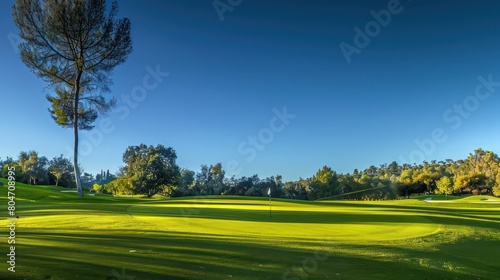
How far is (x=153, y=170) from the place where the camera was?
2099 inches

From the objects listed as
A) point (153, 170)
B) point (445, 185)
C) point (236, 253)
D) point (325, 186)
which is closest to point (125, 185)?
point (153, 170)

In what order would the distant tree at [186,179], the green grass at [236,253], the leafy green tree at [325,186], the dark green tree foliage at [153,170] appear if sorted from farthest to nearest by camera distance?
1. the leafy green tree at [325,186]
2. the distant tree at [186,179]
3. the dark green tree foliage at [153,170]
4. the green grass at [236,253]

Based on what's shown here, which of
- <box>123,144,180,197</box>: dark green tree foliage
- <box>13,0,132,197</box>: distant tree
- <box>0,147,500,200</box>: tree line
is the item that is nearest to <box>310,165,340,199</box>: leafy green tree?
<box>0,147,500,200</box>: tree line

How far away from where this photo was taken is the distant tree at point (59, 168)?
67.3 metres

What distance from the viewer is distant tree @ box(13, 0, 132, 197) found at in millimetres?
24906

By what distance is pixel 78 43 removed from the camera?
88.4ft

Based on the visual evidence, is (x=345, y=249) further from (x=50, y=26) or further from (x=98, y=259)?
(x=50, y=26)

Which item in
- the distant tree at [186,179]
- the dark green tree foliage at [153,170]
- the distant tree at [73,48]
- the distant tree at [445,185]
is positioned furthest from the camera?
the distant tree at [445,185]

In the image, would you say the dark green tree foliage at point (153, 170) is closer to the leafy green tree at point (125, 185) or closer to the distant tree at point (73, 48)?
the leafy green tree at point (125, 185)

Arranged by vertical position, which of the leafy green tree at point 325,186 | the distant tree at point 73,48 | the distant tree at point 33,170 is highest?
the distant tree at point 73,48

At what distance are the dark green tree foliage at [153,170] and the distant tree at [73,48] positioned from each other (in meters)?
23.1

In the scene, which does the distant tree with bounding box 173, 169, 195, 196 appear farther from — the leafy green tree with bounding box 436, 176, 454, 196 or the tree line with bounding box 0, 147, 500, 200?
the leafy green tree with bounding box 436, 176, 454, 196

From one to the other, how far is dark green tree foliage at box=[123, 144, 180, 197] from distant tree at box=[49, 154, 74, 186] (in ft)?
66.3

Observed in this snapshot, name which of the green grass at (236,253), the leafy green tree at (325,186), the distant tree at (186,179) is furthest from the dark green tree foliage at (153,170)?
the green grass at (236,253)
